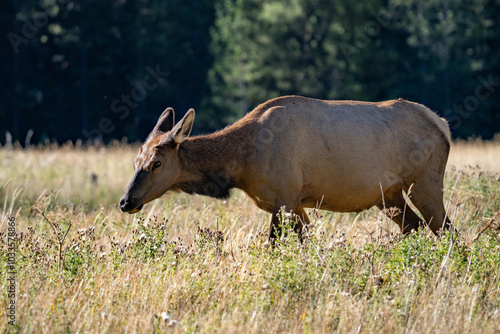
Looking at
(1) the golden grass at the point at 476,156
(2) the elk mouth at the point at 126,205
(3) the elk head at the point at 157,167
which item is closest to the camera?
(2) the elk mouth at the point at 126,205

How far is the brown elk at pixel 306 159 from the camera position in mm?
6918

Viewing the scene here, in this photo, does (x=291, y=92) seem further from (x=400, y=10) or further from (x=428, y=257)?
(x=428, y=257)

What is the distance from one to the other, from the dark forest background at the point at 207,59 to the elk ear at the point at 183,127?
Result: 29.1 metres

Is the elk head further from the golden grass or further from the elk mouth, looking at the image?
the golden grass

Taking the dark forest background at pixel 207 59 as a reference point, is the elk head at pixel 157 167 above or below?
above

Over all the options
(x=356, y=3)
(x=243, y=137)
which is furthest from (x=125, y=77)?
(x=243, y=137)

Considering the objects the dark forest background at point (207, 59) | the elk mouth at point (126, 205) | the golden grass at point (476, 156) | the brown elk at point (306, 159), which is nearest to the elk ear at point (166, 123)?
the brown elk at point (306, 159)

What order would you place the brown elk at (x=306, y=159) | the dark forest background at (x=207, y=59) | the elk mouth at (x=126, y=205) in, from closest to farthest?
1. the elk mouth at (x=126, y=205)
2. the brown elk at (x=306, y=159)
3. the dark forest background at (x=207, y=59)

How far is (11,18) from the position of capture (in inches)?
1297

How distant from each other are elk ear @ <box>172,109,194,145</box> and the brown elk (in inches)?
0.4

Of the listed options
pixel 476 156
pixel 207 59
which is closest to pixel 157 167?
pixel 476 156

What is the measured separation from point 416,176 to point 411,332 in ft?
10.7

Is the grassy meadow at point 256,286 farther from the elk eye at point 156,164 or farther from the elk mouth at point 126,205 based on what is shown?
the elk eye at point 156,164

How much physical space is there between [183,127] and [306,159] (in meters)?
1.39
